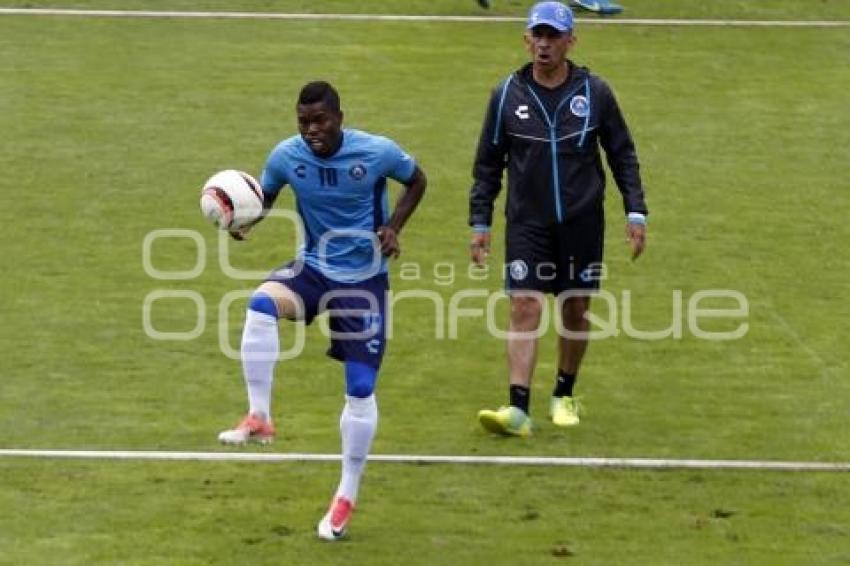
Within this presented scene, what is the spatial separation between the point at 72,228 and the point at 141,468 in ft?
19.5

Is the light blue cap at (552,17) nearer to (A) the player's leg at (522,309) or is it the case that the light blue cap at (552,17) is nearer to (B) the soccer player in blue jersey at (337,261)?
(A) the player's leg at (522,309)

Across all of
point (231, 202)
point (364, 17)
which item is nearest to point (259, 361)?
point (231, 202)

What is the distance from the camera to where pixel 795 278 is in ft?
56.9

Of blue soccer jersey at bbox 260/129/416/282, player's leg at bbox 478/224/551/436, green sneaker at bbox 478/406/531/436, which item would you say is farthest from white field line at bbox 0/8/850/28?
blue soccer jersey at bbox 260/129/416/282

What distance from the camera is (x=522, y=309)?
13.5 metres

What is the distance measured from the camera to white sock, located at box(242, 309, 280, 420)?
464 inches

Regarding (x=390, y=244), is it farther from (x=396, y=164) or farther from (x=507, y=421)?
(x=507, y=421)

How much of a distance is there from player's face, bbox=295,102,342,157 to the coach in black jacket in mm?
1704

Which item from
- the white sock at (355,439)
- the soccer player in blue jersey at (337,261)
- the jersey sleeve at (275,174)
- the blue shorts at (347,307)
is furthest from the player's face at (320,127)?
the white sock at (355,439)

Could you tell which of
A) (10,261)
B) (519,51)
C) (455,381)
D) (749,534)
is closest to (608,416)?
(455,381)

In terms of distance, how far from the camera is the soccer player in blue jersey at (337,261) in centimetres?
1166

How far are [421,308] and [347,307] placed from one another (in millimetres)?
4765

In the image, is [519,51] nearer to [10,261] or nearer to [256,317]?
[10,261]

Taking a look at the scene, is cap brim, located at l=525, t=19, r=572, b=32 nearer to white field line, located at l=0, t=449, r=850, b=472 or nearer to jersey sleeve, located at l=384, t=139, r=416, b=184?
jersey sleeve, located at l=384, t=139, r=416, b=184
